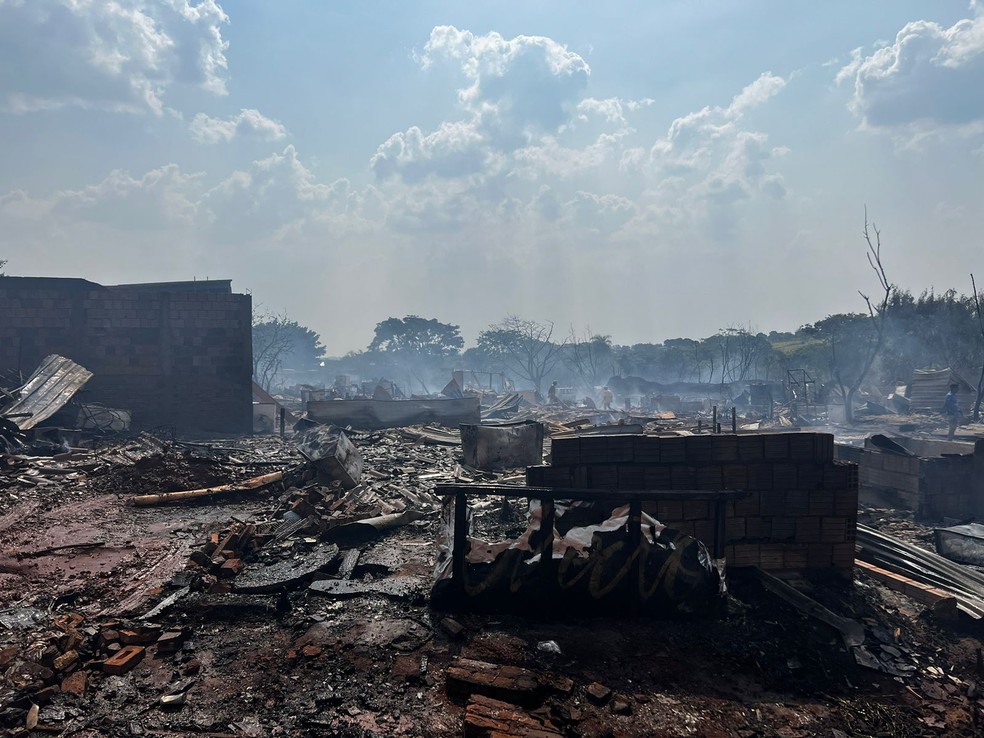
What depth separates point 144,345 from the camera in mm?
19062

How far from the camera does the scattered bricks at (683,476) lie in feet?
18.6

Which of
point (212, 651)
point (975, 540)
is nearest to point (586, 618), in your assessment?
point (212, 651)

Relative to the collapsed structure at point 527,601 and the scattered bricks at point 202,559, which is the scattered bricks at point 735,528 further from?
the scattered bricks at point 202,559

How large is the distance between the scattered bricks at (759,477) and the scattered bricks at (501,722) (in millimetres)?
3366

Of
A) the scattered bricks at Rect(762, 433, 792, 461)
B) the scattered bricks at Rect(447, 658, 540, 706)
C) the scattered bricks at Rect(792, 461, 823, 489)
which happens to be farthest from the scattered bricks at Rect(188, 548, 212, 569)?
the scattered bricks at Rect(792, 461, 823, 489)

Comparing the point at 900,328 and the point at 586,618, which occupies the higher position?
the point at 900,328

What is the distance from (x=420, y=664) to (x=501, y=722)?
0.96 metres

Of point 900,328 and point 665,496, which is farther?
point 900,328

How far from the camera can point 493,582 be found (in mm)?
4648

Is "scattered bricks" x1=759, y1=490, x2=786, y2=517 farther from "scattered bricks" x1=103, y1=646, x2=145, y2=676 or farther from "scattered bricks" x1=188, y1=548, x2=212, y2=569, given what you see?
"scattered bricks" x1=188, y1=548, x2=212, y2=569

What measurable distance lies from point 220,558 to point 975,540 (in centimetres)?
855

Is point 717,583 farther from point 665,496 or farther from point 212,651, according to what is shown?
point 212,651

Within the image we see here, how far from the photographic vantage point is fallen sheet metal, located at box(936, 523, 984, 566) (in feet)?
21.6

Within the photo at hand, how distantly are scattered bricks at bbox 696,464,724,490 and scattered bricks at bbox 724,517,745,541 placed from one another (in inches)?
13.8
